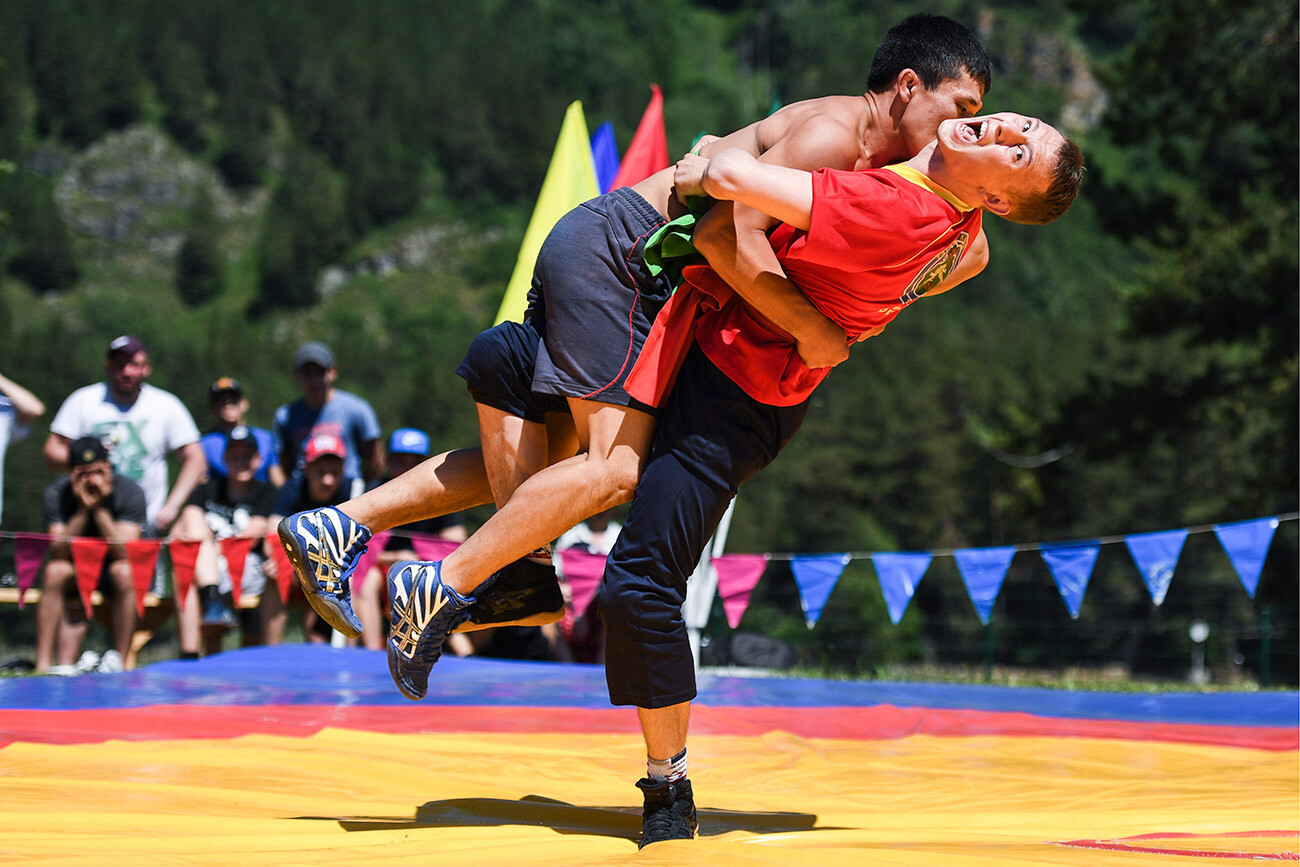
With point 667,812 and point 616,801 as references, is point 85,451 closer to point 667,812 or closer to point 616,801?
point 616,801

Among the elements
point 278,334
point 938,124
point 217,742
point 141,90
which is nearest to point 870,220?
point 938,124

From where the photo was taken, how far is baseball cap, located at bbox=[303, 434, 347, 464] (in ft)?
20.2

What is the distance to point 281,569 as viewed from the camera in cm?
660

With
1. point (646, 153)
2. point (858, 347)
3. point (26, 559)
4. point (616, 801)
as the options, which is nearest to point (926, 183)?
point (616, 801)

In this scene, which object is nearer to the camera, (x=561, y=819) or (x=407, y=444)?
(x=561, y=819)

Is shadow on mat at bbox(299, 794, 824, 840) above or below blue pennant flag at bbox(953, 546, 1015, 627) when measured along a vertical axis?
below

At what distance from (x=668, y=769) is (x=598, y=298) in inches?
37.5

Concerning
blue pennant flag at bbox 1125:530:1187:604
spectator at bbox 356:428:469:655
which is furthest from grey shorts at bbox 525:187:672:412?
blue pennant flag at bbox 1125:530:1187:604

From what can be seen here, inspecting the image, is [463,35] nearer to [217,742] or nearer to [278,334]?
[278,334]

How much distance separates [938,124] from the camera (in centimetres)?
266

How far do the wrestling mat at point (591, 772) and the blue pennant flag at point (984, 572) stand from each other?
1.20 m

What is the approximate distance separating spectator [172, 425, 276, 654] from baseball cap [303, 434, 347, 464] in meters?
0.64

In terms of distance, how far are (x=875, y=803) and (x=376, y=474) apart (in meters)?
4.33

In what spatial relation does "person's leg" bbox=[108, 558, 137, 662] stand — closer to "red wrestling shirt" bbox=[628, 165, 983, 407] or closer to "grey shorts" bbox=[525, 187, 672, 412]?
"grey shorts" bbox=[525, 187, 672, 412]
